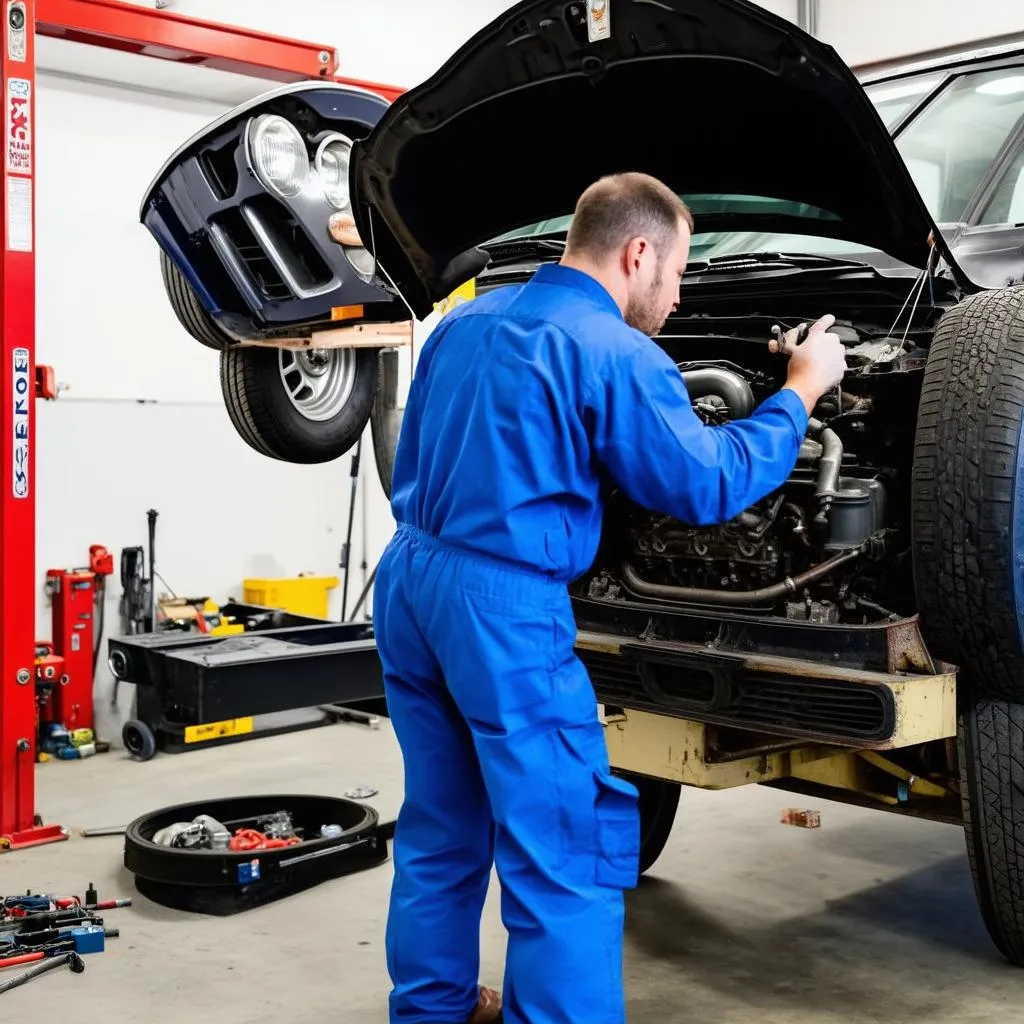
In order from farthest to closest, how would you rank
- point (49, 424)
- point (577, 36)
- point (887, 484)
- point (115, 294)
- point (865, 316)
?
point (115, 294) < point (49, 424) < point (865, 316) < point (887, 484) < point (577, 36)

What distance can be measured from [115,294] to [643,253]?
16.6 feet

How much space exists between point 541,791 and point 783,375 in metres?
1.26

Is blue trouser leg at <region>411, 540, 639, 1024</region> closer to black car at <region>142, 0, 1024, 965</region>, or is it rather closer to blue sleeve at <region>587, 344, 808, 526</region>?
blue sleeve at <region>587, 344, 808, 526</region>

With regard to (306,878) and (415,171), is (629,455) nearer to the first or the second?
(415,171)

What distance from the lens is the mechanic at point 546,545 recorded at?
2.21m

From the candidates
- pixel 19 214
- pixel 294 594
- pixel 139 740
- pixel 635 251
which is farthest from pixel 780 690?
pixel 294 594

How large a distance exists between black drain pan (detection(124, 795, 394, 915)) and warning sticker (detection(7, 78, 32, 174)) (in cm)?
223

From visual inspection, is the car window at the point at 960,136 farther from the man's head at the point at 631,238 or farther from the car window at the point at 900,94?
the man's head at the point at 631,238

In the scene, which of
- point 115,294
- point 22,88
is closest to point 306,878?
point 22,88

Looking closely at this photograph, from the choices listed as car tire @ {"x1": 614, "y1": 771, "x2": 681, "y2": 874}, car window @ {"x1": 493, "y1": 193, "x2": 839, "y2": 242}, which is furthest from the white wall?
car tire @ {"x1": 614, "y1": 771, "x2": 681, "y2": 874}

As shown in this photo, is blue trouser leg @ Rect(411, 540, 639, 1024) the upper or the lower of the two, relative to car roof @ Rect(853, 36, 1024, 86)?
lower

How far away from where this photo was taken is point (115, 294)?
6844mm

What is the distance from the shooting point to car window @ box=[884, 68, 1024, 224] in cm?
344

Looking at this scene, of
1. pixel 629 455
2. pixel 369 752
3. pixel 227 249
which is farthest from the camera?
pixel 369 752
